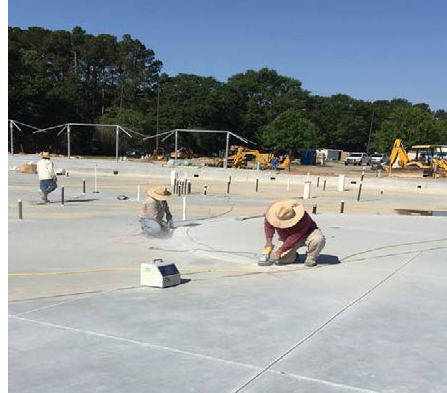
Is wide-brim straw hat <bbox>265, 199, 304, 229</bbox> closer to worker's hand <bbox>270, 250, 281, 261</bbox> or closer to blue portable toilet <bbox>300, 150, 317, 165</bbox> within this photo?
worker's hand <bbox>270, 250, 281, 261</bbox>

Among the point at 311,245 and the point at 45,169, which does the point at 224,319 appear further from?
the point at 45,169

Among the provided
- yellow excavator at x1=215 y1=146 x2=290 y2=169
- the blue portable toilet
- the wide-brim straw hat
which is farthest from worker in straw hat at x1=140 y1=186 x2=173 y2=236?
the blue portable toilet

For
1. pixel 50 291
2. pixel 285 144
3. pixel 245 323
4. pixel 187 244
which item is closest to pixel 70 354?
pixel 245 323

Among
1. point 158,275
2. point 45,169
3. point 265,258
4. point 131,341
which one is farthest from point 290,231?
point 45,169

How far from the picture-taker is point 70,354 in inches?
158

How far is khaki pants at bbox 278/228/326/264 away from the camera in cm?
766

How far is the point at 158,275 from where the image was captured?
20.8ft

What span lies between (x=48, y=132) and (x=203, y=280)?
72858mm

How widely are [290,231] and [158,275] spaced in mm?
2313

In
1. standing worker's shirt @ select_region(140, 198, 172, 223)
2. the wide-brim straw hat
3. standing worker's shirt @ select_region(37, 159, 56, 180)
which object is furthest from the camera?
standing worker's shirt @ select_region(37, 159, 56, 180)

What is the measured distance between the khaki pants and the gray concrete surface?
0.17 meters

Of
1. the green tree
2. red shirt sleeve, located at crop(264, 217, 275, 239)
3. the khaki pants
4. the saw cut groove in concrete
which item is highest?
the green tree

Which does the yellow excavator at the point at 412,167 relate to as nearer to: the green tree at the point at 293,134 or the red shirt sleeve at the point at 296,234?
the green tree at the point at 293,134

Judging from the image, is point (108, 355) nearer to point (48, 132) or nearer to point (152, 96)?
point (48, 132)
